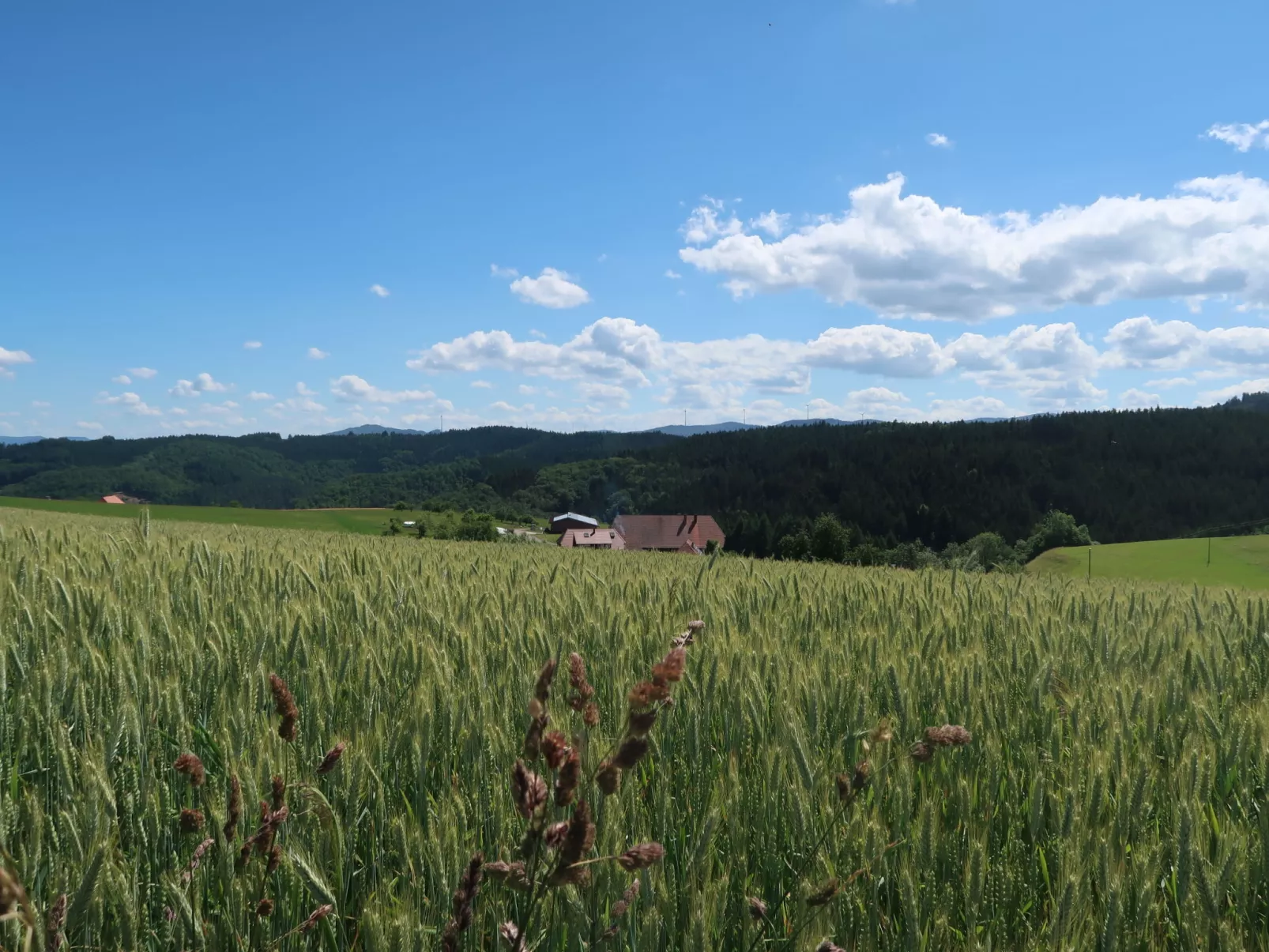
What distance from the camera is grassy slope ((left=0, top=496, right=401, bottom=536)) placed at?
5141cm

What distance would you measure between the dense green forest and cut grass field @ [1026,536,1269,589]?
4584cm

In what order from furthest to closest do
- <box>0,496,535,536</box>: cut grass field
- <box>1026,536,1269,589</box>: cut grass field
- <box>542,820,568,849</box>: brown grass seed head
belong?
<box>0,496,535,536</box>: cut grass field
<box>1026,536,1269,589</box>: cut grass field
<box>542,820,568,849</box>: brown grass seed head

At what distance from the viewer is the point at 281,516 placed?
70.8m

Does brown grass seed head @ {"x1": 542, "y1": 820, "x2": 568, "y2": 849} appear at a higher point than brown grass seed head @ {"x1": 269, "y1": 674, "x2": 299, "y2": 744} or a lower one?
lower

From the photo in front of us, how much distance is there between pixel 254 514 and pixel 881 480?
317 feet

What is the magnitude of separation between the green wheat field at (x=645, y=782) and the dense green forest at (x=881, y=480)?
84.9 m

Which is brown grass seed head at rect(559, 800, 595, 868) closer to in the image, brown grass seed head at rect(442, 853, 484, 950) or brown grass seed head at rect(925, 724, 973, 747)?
brown grass seed head at rect(442, 853, 484, 950)

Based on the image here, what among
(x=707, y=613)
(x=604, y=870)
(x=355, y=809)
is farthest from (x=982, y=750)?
(x=707, y=613)

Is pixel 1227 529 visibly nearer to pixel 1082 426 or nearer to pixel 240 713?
pixel 1082 426

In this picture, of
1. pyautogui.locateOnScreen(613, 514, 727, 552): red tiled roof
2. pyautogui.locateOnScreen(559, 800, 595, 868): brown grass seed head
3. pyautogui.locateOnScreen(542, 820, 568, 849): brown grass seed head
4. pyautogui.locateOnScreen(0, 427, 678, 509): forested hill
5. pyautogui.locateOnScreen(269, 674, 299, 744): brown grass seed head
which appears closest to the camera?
pyautogui.locateOnScreen(559, 800, 595, 868): brown grass seed head

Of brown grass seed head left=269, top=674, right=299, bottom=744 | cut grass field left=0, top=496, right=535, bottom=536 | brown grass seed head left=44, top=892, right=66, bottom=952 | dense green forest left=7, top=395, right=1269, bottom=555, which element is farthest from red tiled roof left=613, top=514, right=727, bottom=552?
brown grass seed head left=44, top=892, right=66, bottom=952

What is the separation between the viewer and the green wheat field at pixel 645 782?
1.05 m

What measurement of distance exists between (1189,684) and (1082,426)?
15349 cm

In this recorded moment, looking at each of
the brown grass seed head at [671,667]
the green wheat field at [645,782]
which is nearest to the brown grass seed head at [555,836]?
the green wheat field at [645,782]
